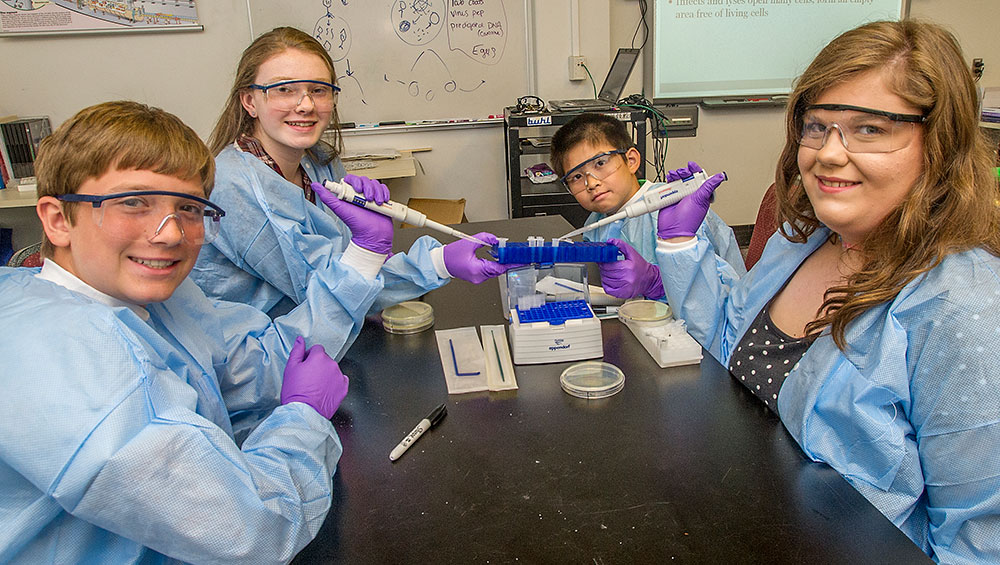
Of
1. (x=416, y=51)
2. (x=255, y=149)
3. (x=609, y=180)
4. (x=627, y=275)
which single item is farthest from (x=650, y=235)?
(x=416, y=51)

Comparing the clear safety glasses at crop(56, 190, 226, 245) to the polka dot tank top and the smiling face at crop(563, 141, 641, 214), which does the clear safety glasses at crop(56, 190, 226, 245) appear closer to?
the polka dot tank top

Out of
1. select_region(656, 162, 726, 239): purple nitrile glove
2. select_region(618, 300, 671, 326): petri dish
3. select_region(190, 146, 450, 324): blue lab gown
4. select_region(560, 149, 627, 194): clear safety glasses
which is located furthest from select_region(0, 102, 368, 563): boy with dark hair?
select_region(560, 149, 627, 194): clear safety glasses

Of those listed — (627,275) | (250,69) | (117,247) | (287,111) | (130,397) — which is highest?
(250,69)

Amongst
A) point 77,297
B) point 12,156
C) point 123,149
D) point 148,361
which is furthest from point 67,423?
point 12,156

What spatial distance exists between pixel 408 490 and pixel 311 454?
15cm

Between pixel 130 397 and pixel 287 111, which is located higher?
pixel 287 111

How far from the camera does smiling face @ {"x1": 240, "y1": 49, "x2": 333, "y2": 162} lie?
5.74 feet

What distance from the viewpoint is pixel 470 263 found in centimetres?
154

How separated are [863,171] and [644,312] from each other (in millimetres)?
563

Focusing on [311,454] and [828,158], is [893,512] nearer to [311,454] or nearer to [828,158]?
A: [828,158]

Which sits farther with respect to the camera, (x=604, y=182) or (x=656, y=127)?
(x=656, y=127)

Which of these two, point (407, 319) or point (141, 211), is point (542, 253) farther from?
point (141, 211)

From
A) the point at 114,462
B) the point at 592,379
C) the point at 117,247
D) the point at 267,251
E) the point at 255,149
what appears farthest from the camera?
the point at 255,149

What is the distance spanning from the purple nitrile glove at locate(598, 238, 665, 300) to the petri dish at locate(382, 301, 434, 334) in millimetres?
435
